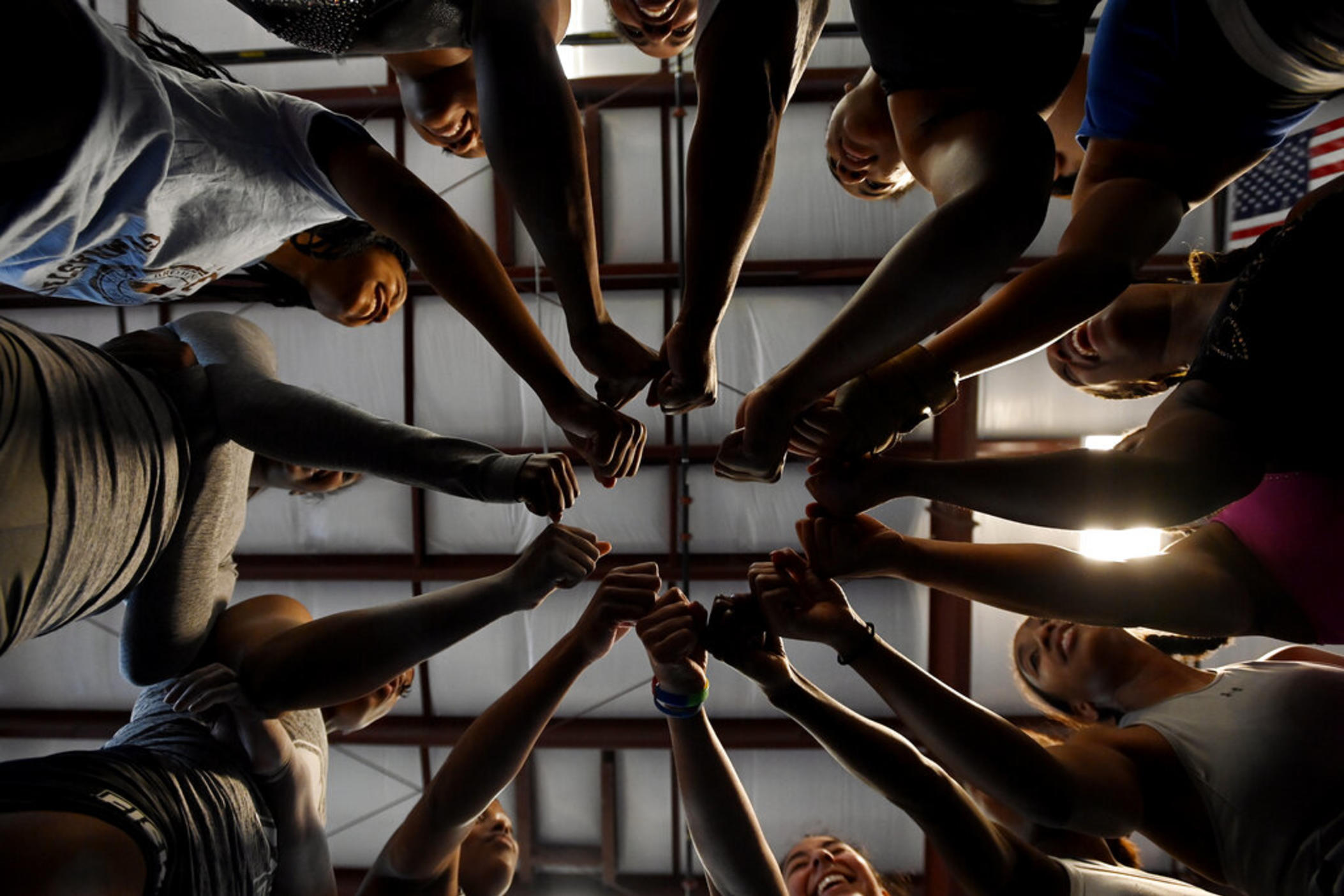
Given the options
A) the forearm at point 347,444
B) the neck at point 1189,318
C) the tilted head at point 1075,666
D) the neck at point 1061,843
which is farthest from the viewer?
the tilted head at point 1075,666

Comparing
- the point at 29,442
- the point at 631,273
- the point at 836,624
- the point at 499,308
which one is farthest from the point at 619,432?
the point at 631,273

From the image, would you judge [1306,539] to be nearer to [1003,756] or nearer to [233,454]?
[1003,756]

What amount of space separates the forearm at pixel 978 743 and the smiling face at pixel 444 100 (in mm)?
1504

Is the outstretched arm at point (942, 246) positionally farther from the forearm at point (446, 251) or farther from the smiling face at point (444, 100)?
the smiling face at point (444, 100)

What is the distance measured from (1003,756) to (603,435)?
76cm

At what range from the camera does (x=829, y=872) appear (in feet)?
6.62

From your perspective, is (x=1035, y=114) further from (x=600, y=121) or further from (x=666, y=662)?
(x=600, y=121)

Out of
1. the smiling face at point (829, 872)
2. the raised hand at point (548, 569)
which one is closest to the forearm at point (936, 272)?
the raised hand at point (548, 569)

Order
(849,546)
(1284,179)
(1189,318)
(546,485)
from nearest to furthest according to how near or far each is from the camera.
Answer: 1. (546,485)
2. (849,546)
3. (1189,318)
4. (1284,179)

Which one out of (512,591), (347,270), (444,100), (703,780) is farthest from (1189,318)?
(347,270)

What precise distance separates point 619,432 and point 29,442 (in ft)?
2.34

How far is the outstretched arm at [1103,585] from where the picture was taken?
0.97 m

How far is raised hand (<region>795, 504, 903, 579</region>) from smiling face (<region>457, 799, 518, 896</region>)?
46.4 inches

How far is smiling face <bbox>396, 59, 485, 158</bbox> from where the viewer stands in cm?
185
